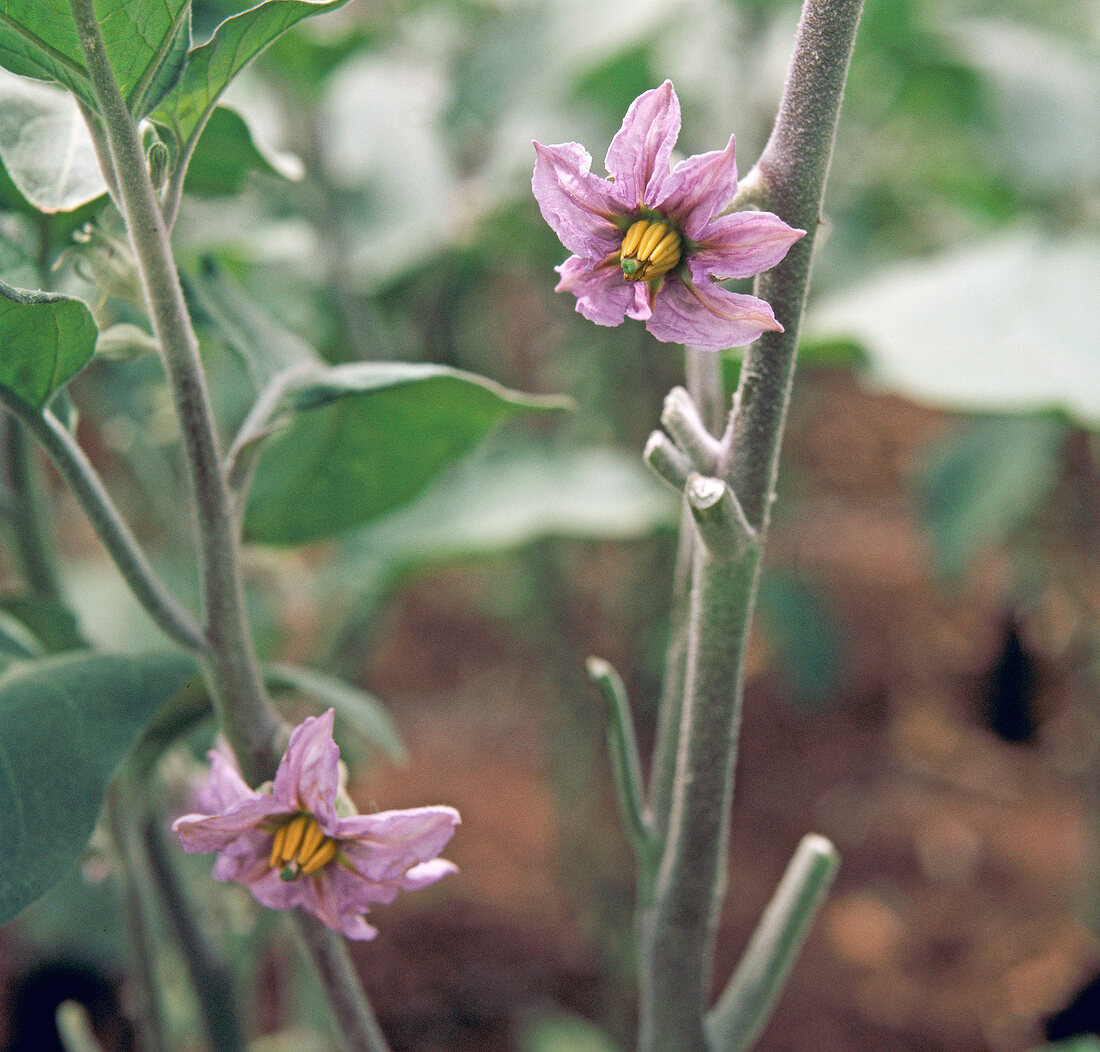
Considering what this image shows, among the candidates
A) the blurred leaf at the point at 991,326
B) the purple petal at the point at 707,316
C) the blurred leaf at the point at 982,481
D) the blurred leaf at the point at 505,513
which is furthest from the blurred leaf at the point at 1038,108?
the purple petal at the point at 707,316

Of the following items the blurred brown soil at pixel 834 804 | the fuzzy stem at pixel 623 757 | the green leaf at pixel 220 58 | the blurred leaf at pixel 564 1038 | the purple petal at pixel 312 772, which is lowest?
the blurred brown soil at pixel 834 804

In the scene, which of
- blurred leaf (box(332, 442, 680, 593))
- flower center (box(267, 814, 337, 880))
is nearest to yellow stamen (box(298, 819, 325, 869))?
flower center (box(267, 814, 337, 880))

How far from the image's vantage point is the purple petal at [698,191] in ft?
0.70

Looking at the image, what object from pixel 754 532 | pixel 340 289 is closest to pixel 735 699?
pixel 754 532

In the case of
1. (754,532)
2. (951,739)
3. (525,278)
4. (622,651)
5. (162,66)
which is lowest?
(951,739)

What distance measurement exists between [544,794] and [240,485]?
124 cm

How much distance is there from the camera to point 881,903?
124 centimetres

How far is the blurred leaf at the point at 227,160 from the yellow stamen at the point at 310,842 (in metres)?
0.24

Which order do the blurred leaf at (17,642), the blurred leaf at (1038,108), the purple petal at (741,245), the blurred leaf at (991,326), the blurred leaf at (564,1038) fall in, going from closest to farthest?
the purple petal at (741,245)
the blurred leaf at (17,642)
the blurred leaf at (991,326)
the blurred leaf at (564,1038)
the blurred leaf at (1038,108)

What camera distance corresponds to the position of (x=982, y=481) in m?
1.20

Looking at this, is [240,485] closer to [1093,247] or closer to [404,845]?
[404,845]

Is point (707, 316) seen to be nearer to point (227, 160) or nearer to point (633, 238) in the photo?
point (633, 238)

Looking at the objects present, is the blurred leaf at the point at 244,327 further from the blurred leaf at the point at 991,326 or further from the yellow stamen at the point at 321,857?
the blurred leaf at the point at 991,326

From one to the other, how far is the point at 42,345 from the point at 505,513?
52cm
